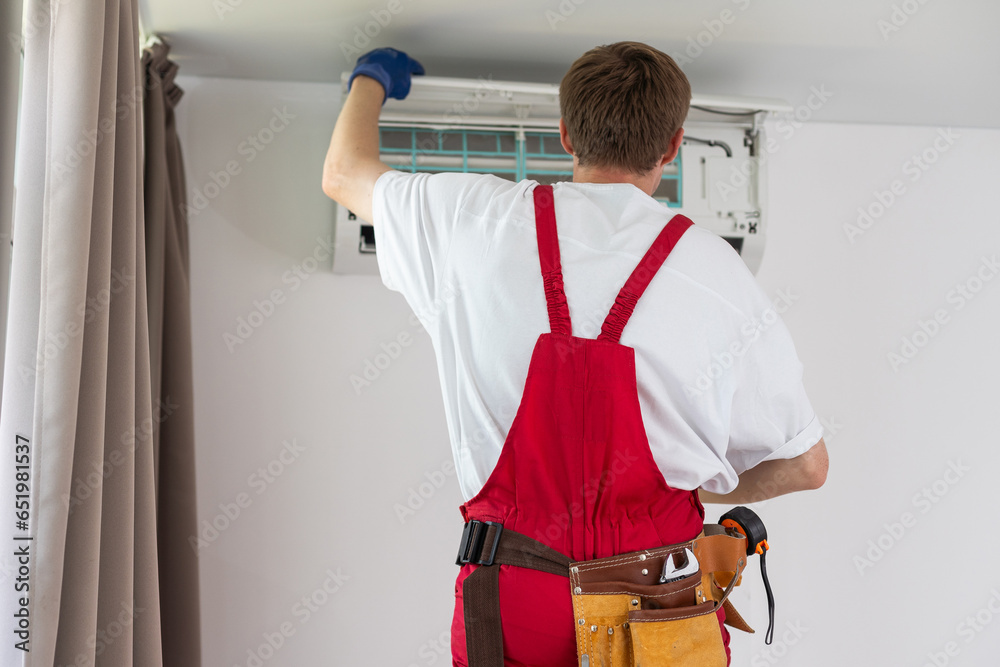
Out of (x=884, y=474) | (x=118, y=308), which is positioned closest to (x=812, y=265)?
(x=884, y=474)

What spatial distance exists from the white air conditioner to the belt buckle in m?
1.10

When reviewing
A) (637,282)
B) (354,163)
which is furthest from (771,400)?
(354,163)

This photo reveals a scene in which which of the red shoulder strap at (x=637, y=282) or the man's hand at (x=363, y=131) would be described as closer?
the red shoulder strap at (x=637, y=282)

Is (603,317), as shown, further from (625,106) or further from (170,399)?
(170,399)

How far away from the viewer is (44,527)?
1.06 metres

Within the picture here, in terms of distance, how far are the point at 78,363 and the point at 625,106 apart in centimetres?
90

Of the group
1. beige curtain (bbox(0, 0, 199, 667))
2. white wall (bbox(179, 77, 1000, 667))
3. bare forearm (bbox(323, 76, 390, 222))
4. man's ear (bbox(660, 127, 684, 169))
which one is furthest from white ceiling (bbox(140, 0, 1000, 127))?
man's ear (bbox(660, 127, 684, 169))

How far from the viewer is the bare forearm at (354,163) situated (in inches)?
56.3

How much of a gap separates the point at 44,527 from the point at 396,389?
124 centimetres

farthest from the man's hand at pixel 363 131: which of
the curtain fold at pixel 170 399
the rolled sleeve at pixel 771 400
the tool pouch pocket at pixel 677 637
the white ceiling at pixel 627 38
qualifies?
the tool pouch pocket at pixel 677 637

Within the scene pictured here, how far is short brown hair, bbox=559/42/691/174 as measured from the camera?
1.26 m

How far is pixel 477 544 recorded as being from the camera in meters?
1.17

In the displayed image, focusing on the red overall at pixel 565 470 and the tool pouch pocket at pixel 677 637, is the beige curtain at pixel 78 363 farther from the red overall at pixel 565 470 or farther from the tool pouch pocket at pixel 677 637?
the tool pouch pocket at pixel 677 637

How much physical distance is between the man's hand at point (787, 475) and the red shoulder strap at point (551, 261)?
50 centimetres
